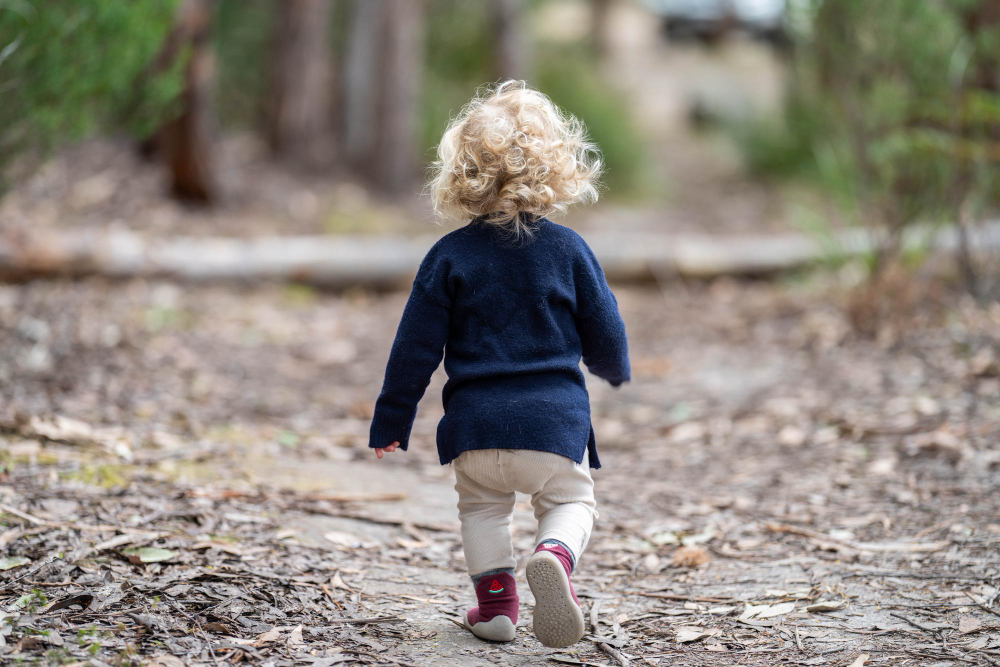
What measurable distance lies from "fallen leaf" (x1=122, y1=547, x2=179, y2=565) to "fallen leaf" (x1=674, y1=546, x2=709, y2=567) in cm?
156

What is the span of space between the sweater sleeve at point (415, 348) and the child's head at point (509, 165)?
8.1 inches

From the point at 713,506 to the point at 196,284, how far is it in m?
4.55

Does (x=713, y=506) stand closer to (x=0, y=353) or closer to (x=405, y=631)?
(x=405, y=631)

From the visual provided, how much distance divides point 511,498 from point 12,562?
134 cm

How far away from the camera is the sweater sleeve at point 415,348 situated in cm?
236

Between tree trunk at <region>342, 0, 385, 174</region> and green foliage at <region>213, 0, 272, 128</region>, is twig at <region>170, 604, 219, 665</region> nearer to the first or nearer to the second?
tree trunk at <region>342, 0, 385, 174</region>

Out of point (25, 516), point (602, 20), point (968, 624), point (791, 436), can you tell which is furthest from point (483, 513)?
point (602, 20)

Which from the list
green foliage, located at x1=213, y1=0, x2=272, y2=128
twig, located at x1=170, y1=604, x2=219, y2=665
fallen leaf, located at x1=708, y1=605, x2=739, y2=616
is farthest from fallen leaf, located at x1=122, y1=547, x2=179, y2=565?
green foliage, located at x1=213, y1=0, x2=272, y2=128

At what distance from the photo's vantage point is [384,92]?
10492 millimetres

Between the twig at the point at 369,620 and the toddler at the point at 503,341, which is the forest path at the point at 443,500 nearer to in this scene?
the twig at the point at 369,620

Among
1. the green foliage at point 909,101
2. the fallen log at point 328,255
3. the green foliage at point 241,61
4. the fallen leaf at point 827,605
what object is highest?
the green foliage at point 241,61

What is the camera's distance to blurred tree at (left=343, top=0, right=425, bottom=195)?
10383 millimetres

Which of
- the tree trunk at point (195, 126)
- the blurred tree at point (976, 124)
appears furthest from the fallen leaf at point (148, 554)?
the tree trunk at point (195, 126)

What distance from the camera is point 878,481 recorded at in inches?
140
